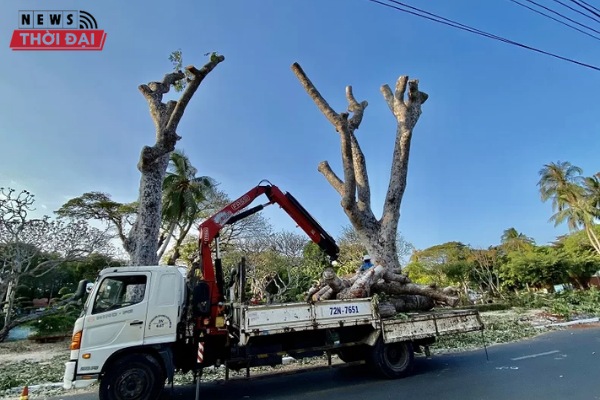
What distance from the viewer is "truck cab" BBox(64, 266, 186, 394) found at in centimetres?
597

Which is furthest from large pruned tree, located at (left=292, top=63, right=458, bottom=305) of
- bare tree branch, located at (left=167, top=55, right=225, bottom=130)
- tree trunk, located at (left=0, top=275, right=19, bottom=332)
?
tree trunk, located at (left=0, top=275, right=19, bottom=332)

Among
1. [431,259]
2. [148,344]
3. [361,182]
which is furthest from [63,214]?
[431,259]

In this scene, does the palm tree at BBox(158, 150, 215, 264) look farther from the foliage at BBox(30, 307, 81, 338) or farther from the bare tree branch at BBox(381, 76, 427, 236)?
the bare tree branch at BBox(381, 76, 427, 236)

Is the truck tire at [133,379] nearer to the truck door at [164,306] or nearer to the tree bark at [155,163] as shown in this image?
the truck door at [164,306]

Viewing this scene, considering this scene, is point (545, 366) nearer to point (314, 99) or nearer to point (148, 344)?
point (148, 344)

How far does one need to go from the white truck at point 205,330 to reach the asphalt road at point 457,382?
23.2 inches

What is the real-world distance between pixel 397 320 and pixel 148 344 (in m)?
4.94

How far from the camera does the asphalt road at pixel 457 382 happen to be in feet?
20.3

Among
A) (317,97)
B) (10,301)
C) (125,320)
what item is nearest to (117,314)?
(125,320)

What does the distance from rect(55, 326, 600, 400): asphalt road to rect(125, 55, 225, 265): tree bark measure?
553 centimetres

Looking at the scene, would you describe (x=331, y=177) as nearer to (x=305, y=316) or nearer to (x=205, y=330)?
(x=305, y=316)

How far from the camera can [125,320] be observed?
6.30 m

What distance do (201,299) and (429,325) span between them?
5.01 m

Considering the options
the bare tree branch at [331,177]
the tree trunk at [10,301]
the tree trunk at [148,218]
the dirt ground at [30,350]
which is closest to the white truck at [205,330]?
the tree trunk at [148,218]
